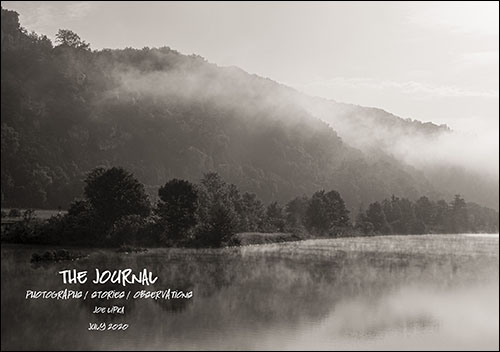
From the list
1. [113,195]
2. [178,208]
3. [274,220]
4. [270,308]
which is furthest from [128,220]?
[274,220]

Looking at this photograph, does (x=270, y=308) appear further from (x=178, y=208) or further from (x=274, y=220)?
(x=274, y=220)

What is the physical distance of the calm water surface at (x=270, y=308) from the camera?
34438 mm

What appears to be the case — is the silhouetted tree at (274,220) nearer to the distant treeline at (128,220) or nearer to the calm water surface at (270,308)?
the distant treeline at (128,220)

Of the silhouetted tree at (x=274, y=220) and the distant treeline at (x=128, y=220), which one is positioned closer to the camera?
the distant treeline at (x=128, y=220)

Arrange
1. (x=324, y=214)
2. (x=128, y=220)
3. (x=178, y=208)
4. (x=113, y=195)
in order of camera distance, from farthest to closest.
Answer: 1. (x=324, y=214)
2. (x=178, y=208)
3. (x=113, y=195)
4. (x=128, y=220)

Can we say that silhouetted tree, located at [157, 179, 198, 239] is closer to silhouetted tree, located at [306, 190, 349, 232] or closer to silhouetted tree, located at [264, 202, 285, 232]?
silhouetted tree, located at [264, 202, 285, 232]

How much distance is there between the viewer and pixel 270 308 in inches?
1762

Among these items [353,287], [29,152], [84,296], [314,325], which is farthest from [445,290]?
[29,152]

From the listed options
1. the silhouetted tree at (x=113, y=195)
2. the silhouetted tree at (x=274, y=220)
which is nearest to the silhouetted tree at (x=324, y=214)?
the silhouetted tree at (x=274, y=220)

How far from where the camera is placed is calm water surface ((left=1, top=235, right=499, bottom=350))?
113 feet

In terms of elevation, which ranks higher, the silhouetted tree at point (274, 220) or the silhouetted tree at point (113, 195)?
the silhouetted tree at point (113, 195)

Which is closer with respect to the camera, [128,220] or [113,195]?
[128,220]

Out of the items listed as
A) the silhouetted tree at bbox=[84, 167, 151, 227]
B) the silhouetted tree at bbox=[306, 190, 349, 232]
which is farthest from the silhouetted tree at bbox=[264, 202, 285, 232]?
the silhouetted tree at bbox=[84, 167, 151, 227]

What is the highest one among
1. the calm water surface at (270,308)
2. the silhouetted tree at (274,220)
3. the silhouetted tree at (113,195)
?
the silhouetted tree at (113,195)
